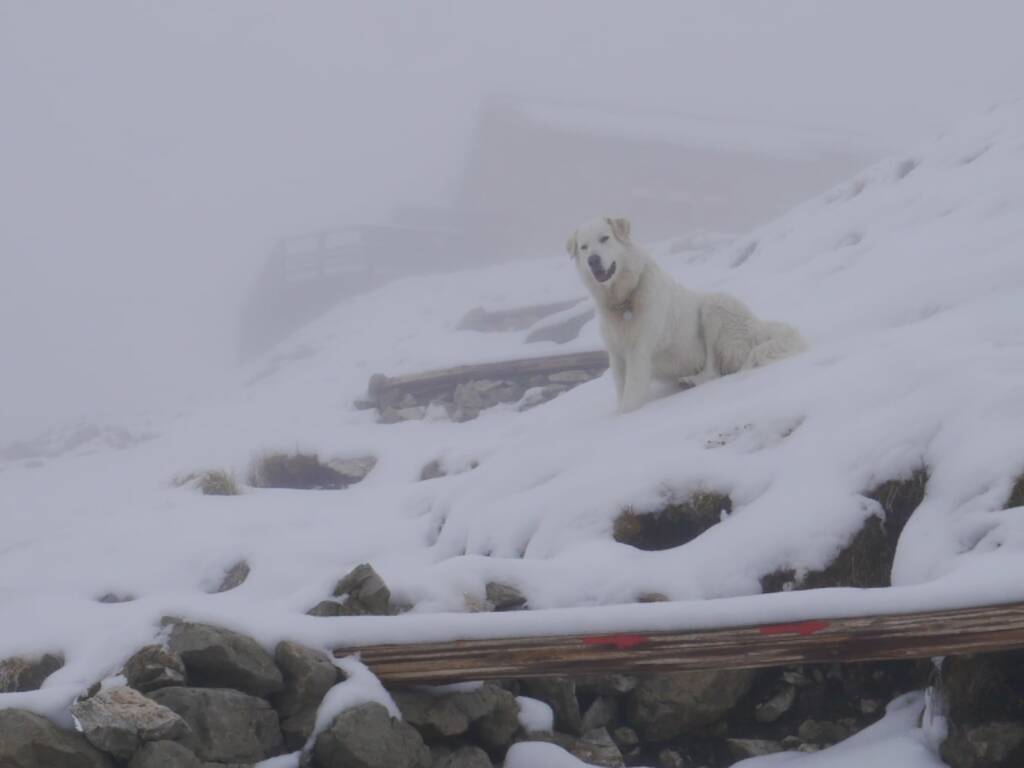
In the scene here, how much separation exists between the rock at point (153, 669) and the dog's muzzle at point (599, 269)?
4.81 meters

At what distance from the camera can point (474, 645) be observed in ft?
11.9

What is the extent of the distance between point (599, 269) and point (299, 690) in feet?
15.4

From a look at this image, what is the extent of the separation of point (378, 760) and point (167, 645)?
3.00 ft

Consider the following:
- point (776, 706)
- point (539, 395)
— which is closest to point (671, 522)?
point (776, 706)

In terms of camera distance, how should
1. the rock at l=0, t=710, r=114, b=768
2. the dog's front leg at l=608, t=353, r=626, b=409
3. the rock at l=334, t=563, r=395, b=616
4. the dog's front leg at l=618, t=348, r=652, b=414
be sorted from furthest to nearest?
the dog's front leg at l=608, t=353, r=626, b=409, the dog's front leg at l=618, t=348, r=652, b=414, the rock at l=334, t=563, r=395, b=616, the rock at l=0, t=710, r=114, b=768

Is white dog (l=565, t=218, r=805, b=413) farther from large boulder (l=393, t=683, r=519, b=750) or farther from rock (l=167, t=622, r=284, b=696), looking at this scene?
rock (l=167, t=622, r=284, b=696)

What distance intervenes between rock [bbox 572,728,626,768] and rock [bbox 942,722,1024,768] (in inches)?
51.2

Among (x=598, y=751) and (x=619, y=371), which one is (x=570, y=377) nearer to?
(x=619, y=371)

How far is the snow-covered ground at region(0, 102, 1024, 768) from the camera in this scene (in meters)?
3.71

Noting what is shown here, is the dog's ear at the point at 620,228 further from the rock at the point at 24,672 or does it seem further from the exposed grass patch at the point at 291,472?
the rock at the point at 24,672

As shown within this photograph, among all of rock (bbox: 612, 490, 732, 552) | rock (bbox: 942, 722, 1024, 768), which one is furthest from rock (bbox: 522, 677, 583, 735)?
rock (bbox: 942, 722, 1024, 768)

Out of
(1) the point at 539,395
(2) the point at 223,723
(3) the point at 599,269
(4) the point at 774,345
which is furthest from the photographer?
(1) the point at 539,395

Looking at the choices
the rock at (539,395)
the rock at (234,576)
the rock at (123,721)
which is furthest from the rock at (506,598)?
the rock at (539,395)

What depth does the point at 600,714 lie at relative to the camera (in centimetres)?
416
